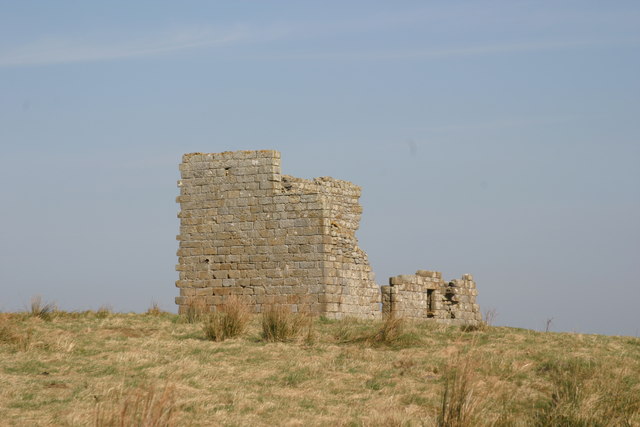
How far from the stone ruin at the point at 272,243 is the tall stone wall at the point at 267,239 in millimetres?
21

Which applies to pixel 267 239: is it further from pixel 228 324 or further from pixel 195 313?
pixel 228 324

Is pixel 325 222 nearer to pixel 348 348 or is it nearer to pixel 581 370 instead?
pixel 348 348

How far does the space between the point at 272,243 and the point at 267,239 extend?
153 millimetres

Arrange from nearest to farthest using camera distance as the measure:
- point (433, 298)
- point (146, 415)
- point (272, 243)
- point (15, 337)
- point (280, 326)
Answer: point (146, 415) → point (15, 337) → point (280, 326) → point (272, 243) → point (433, 298)

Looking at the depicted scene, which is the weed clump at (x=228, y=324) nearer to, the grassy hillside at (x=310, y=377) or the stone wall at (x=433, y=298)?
the grassy hillside at (x=310, y=377)

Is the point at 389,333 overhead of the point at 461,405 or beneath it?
overhead

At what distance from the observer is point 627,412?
9547 mm

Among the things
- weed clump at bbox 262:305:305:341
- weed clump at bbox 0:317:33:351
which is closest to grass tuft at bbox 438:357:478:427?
weed clump at bbox 262:305:305:341

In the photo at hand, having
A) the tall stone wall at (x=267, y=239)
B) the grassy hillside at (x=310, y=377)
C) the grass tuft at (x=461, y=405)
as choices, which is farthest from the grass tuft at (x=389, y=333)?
the grass tuft at (x=461, y=405)

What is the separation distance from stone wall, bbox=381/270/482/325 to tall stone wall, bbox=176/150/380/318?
0.47 m

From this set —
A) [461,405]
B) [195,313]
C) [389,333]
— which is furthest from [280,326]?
[461,405]

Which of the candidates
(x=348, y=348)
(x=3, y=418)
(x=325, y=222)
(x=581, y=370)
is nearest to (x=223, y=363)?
(x=348, y=348)

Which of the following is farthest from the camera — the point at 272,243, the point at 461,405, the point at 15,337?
the point at 272,243

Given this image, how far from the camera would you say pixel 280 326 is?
13906 mm
